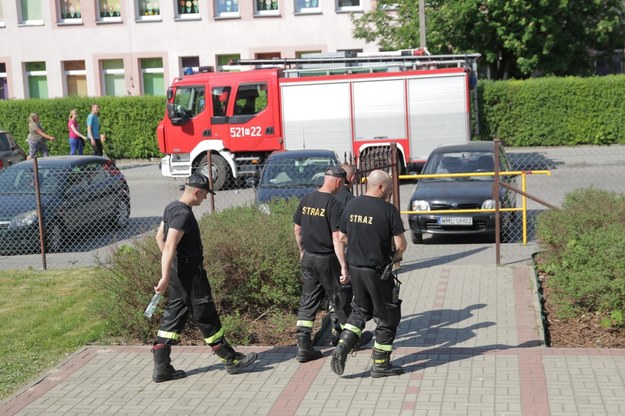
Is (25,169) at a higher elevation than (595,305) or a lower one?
higher

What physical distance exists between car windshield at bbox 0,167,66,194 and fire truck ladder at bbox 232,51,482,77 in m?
8.94

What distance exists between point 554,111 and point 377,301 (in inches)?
842

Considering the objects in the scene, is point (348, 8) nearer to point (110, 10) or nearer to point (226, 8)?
point (226, 8)

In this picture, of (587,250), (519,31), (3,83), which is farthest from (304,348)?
(3,83)

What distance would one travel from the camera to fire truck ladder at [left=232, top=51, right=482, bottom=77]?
2411cm

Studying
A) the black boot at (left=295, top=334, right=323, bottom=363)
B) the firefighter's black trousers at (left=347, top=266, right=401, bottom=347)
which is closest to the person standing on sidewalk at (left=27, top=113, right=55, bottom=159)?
the black boot at (left=295, top=334, right=323, bottom=363)

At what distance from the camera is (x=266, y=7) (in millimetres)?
35031

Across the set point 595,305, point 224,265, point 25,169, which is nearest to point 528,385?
point 595,305

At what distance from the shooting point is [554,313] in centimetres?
1086

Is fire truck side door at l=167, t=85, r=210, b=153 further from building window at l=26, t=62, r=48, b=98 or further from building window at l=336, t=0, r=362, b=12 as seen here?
building window at l=26, t=62, r=48, b=98

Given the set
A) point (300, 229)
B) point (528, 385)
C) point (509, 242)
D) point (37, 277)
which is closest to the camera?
point (528, 385)

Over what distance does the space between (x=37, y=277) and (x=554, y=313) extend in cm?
704

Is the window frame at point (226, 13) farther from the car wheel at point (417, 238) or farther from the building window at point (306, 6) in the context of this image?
the car wheel at point (417, 238)

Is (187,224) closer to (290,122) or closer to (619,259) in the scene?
(619,259)
